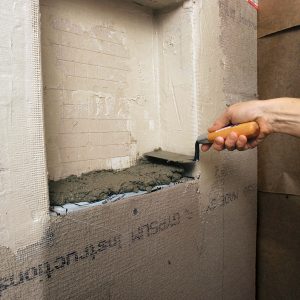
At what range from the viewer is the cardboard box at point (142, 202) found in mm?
590

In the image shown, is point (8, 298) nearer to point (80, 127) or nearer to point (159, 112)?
point (80, 127)

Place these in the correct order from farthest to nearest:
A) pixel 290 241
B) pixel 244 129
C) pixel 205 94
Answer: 1. pixel 290 241
2. pixel 205 94
3. pixel 244 129

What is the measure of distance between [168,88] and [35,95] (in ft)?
1.90

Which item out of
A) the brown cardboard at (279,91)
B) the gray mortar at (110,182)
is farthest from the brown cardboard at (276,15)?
the gray mortar at (110,182)

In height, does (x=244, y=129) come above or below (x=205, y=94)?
below

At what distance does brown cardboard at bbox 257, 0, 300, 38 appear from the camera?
126 cm

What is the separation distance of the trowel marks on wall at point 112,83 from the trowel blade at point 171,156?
0.10 feet

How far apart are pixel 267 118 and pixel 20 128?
73 cm

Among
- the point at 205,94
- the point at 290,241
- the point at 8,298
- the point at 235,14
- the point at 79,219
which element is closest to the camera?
the point at 8,298

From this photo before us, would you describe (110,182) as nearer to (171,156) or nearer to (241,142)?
(171,156)

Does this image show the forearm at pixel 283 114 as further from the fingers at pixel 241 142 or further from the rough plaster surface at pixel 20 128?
the rough plaster surface at pixel 20 128

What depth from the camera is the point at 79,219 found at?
701 millimetres

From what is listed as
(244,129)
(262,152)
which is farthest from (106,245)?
(262,152)

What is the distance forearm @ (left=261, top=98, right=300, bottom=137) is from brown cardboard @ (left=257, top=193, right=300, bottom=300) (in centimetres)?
57
